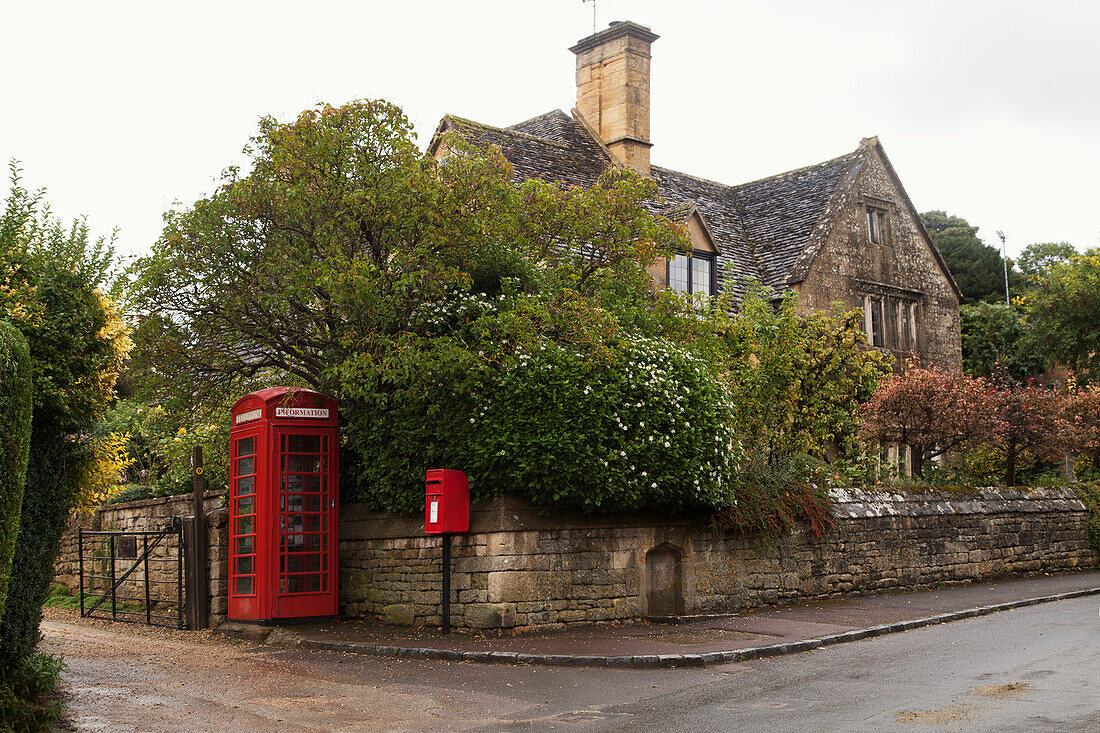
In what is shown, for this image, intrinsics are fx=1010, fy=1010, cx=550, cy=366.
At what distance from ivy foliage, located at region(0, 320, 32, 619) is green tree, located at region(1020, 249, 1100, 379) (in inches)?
1313

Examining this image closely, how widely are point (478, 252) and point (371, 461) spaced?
3513 mm

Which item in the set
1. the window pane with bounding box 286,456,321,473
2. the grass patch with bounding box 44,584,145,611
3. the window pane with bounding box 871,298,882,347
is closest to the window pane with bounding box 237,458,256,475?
the window pane with bounding box 286,456,321,473

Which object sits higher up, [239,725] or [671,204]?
[671,204]

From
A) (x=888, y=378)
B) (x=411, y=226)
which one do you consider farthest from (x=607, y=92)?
(x=411, y=226)

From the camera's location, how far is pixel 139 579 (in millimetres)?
18500

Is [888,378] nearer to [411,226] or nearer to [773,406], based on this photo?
[773,406]

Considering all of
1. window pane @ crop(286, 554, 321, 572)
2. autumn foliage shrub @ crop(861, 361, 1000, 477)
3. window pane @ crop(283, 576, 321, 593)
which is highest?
autumn foliage shrub @ crop(861, 361, 1000, 477)

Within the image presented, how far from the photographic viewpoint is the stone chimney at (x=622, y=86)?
26.6 meters

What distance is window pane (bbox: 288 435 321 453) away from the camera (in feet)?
47.8

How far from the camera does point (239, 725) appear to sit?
866 centimetres

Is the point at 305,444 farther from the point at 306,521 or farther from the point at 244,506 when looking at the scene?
the point at 244,506

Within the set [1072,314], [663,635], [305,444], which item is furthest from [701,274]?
[1072,314]

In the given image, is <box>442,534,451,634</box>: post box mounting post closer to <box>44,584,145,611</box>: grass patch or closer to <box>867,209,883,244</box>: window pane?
<box>44,584,145,611</box>: grass patch

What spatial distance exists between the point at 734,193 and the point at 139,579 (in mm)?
22845
